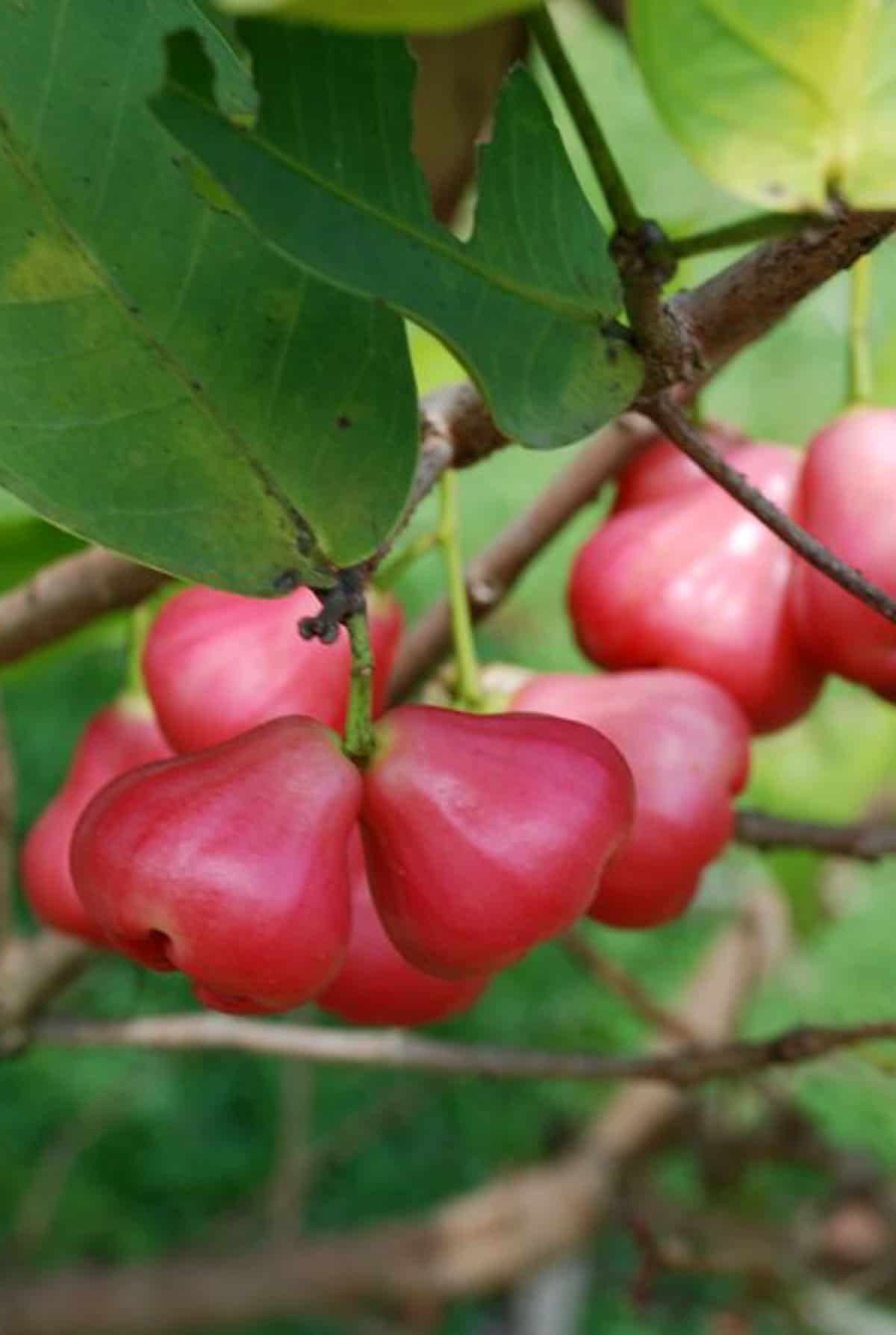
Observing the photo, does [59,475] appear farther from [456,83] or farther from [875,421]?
[456,83]

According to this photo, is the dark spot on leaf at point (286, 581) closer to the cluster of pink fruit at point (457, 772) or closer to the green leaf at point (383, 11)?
the cluster of pink fruit at point (457, 772)

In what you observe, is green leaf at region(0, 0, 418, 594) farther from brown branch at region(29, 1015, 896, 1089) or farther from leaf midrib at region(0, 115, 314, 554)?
brown branch at region(29, 1015, 896, 1089)

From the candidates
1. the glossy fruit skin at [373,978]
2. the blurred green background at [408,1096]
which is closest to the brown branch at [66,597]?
the glossy fruit skin at [373,978]

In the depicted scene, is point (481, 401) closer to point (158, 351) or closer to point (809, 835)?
point (158, 351)

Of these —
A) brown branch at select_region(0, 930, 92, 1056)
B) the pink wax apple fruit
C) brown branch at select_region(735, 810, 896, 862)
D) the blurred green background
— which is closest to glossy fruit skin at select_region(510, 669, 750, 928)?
the pink wax apple fruit

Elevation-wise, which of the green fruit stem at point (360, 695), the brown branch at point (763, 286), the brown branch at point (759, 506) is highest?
the brown branch at point (763, 286)

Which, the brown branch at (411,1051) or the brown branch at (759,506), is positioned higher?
the brown branch at (759,506)

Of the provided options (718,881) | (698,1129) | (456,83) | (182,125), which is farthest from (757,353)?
(182,125)
